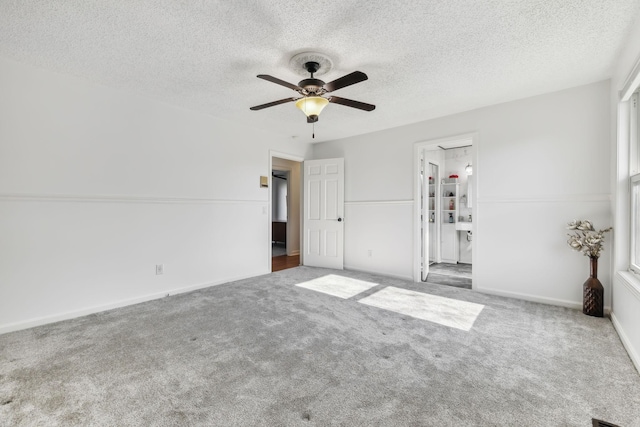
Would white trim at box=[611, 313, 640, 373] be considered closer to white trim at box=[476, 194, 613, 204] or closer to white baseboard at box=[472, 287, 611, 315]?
white baseboard at box=[472, 287, 611, 315]

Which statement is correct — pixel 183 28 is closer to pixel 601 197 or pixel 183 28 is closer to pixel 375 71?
pixel 375 71

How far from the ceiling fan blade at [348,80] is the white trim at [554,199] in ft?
8.22

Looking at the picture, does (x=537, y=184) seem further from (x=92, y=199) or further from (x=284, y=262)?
(x=92, y=199)

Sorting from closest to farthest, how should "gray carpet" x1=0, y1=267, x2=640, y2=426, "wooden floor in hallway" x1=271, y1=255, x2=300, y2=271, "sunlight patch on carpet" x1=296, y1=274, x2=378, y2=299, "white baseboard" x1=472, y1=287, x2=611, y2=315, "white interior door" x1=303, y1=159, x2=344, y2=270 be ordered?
"gray carpet" x1=0, y1=267, x2=640, y2=426 < "white baseboard" x1=472, y1=287, x2=611, y2=315 < "sunlight patch on carpet" x1=296, y1=274, x2=378, y2=299 < "white interior door" x1=303, y1=159, x2=344, y2=270 < "wooden floor in hallway" x1=271, y1=255, x2=300, y2=271

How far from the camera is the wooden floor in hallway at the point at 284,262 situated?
538 cm

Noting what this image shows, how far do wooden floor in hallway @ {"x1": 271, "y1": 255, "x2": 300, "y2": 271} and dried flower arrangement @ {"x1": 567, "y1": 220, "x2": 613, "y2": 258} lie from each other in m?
4.07

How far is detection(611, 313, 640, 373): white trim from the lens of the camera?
6.37 feet

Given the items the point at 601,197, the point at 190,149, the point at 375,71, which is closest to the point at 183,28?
the point at 375,71

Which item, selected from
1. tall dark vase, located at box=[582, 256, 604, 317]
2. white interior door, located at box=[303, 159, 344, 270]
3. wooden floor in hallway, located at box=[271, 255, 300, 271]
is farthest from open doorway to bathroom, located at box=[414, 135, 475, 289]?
wooden floor in hallway, located at box=[271, 255, 300, 271]

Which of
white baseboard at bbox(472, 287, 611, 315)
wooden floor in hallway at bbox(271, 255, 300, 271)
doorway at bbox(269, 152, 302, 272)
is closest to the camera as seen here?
white baseboard at bbox(472, 287, 611, 315)

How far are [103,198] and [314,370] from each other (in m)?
2.82

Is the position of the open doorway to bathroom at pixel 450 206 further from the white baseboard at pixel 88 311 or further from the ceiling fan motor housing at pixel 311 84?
the white baseboard at pixel 88 311

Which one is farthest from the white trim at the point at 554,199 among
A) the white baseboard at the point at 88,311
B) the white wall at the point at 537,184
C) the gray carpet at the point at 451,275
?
the white baseboard at the point at 88,311

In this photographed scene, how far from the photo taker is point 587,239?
2867 millimetres
